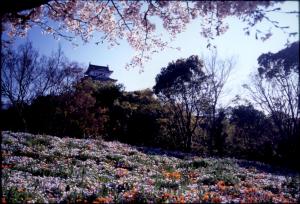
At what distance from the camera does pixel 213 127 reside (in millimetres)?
39531

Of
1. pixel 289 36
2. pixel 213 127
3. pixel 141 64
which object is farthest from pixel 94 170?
pixel 213 127

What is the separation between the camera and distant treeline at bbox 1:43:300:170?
34.7m

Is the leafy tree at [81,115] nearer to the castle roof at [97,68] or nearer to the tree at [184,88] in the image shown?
the tree at [184,88]

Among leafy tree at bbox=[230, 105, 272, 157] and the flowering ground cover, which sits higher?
leafy tree at bbox=[230, 105, 272, 157]

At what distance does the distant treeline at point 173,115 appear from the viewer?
34.7 meters

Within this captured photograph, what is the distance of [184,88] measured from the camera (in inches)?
1518

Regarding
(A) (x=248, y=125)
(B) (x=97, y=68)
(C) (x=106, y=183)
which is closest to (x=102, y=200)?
(C) (x=106, y=183)

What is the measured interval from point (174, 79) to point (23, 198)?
3132 centimetres

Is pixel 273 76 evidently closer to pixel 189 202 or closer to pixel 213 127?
pixel 213 127

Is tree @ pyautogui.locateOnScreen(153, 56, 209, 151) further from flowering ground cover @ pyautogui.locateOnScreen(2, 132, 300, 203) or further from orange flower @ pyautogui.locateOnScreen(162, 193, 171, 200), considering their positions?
orange flower @ pyautogui.locateOnScreen(162, 193, 171, 200)

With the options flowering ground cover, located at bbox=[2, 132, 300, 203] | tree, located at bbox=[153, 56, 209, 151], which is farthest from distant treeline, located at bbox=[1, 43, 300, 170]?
flowering ground cover, located at bbox=[2, 132, 300, 203]

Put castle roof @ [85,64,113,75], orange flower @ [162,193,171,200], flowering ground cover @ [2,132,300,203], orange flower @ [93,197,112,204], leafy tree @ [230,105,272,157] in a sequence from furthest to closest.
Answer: castle roof @ [85,64,113,75], leafy tree @ [230,105,272,157], flowering ground cover @ [2,132,300,203], orange flower @ [162,193,171,200], orange flower @ [93,197,112,204]

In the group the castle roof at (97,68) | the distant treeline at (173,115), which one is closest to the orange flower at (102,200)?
the distant treeline at (173,115)

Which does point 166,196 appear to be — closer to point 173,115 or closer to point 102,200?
point 102,200
